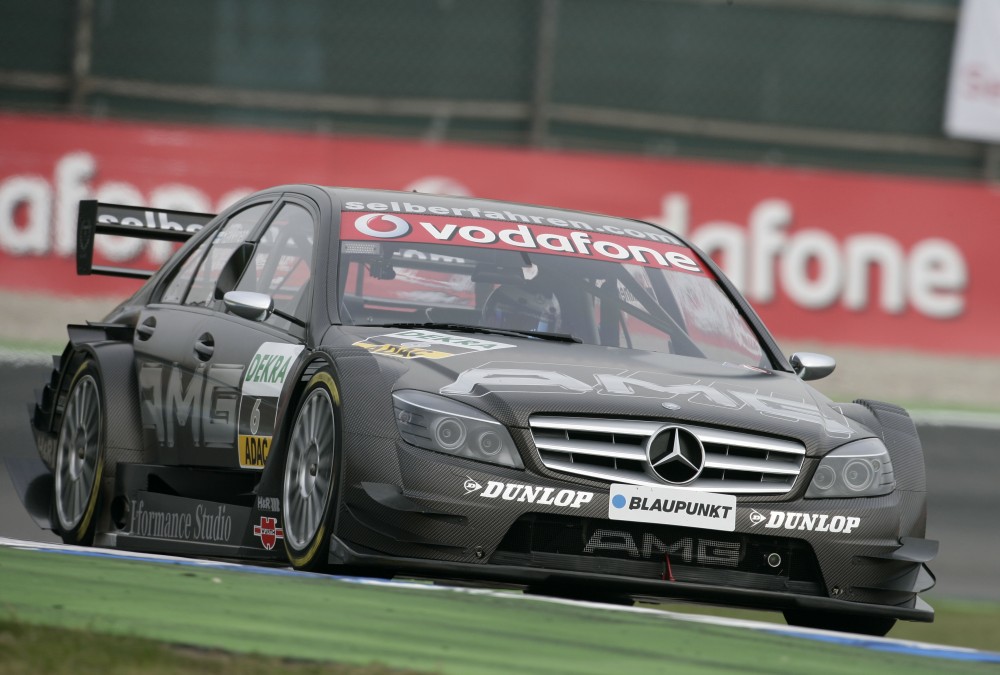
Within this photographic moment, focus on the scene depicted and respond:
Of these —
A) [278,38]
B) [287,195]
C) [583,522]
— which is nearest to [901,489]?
[583,522]

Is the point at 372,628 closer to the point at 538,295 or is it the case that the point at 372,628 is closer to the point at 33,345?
the point at 538,295

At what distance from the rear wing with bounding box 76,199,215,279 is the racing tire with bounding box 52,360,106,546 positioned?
2.81ft

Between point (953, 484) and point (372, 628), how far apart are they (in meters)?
6.72

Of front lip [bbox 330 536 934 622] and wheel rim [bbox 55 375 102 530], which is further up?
front lip [bbox 330 536 934 622]

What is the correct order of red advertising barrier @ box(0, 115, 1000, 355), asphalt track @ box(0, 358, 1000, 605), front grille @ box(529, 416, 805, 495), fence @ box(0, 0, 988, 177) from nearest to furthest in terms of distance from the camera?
front grille @ box(529, 416, 805, 495)
asphalt track @ box(0, 358, 1000, 605)
red advertising barrier @ box(0, 115, 1000, 355)
fence @ box(0, 0, 988, 177)

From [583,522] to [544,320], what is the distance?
1.22m

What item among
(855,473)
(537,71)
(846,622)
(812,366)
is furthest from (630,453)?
(537,71)

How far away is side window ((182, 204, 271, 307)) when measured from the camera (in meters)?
7.52

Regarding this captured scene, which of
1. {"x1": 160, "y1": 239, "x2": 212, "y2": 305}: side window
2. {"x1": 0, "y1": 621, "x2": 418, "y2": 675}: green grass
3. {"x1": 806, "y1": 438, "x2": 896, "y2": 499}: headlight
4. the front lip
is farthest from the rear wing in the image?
{"x1": 0, "y1": 621, "x2": 418, "y2": 675}: green grass

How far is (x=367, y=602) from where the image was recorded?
4.89m

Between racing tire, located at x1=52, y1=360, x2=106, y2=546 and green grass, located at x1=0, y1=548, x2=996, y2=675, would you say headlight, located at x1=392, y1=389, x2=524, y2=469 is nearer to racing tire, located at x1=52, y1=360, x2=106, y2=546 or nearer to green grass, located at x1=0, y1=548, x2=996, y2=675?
green grass, located at x1=0, y1=548, x2=996, y2=675

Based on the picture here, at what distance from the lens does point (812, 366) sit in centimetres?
686

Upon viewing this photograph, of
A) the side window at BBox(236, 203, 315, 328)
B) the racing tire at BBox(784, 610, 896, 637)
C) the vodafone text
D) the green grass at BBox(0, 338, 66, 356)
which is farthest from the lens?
the green grass at BBox(0, 338, 66, 356)

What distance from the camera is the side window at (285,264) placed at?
6.69m
